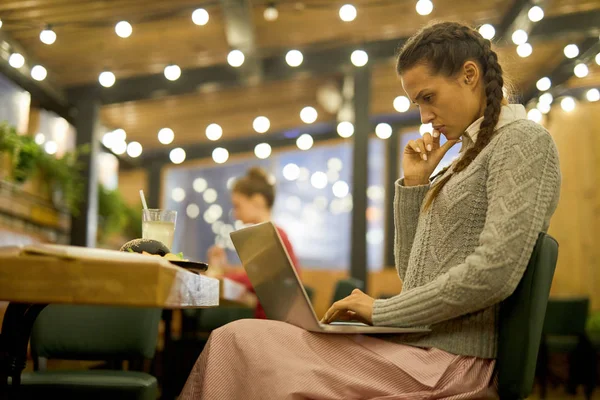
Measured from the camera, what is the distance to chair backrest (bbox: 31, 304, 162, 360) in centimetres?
243

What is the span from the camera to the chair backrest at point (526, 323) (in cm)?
139

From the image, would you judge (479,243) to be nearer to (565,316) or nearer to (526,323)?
(526,323)

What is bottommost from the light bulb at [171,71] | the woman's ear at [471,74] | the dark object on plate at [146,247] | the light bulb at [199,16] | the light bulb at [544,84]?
the dark object on plate at [146,247]

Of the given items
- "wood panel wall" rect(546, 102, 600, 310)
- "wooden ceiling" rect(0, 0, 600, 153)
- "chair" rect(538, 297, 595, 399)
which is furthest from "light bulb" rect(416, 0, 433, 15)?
"wood panel wall" rect(546, 102, 600, 310)

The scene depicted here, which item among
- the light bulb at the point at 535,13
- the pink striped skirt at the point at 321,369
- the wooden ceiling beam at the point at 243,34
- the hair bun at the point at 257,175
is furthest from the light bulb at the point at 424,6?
the pink striped skirt at the point at 321,369

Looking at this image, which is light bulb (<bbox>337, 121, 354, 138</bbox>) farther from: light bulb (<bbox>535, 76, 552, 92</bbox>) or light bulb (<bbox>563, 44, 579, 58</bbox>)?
light bulb (<bbox>563, 44, 579, 58</bbox>)

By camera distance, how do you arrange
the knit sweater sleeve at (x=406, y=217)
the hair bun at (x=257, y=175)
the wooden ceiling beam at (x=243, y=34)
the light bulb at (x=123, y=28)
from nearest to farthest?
the knit sweater sleeve at (x=406, y=217) → the hair bun at (x=257, y=175) → the light bulb at (x=123, y=28) → the wooden ceiling beam at (x=243, y=34)

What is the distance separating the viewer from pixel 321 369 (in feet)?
4.49

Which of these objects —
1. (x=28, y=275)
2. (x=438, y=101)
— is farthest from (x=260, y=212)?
(x=28, y=275)

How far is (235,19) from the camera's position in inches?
Result: 242

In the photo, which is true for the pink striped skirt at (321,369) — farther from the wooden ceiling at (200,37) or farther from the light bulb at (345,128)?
the light bulb at (345,128)

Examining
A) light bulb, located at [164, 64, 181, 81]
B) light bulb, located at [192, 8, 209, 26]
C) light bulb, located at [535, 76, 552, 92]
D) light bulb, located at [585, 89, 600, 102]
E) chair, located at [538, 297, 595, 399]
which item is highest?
light bulb, located at [535, 76, 552, 92]

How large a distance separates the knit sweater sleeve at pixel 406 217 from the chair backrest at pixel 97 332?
3.36ft

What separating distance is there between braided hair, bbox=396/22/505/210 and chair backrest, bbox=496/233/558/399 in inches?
12.0
